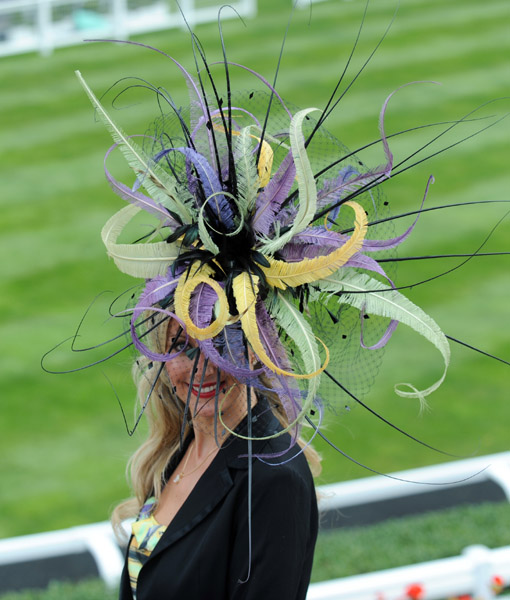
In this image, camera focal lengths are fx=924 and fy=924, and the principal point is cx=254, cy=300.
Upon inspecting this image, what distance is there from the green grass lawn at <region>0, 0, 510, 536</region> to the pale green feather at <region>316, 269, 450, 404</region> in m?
0.92

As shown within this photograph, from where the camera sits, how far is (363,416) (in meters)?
7.02

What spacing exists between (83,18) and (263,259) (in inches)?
512

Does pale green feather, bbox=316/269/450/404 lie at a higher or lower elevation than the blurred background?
higher

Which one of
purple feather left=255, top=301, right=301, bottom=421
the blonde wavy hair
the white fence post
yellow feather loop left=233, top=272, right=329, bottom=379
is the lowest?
the white fence post

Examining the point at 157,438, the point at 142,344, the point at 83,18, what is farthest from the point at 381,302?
the point at 83,18

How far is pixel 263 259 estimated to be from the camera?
7.97ft

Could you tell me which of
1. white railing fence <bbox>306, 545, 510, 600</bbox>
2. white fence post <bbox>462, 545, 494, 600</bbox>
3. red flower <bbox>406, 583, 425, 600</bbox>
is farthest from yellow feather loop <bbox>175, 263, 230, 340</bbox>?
white fence post <bbox>462, 545, 494, 600</bbox>

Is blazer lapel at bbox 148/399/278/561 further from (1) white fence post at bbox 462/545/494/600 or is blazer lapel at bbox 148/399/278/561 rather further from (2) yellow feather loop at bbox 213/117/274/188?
(1) white fence post at bbox 462/545/494/600

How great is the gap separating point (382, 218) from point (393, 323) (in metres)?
0.32

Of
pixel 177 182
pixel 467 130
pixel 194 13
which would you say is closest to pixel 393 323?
pixel 177 182

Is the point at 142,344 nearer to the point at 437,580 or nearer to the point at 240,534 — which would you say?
the point at 240,534

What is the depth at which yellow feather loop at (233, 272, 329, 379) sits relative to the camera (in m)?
2.31

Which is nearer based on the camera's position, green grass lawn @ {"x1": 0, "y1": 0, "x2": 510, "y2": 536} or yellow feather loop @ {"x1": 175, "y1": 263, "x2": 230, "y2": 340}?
yellow feather loop @ {"x1": 175, "y1": 263, "x2": 230, "y2": 340}

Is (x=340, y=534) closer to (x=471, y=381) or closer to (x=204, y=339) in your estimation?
(x=471, y=381)
